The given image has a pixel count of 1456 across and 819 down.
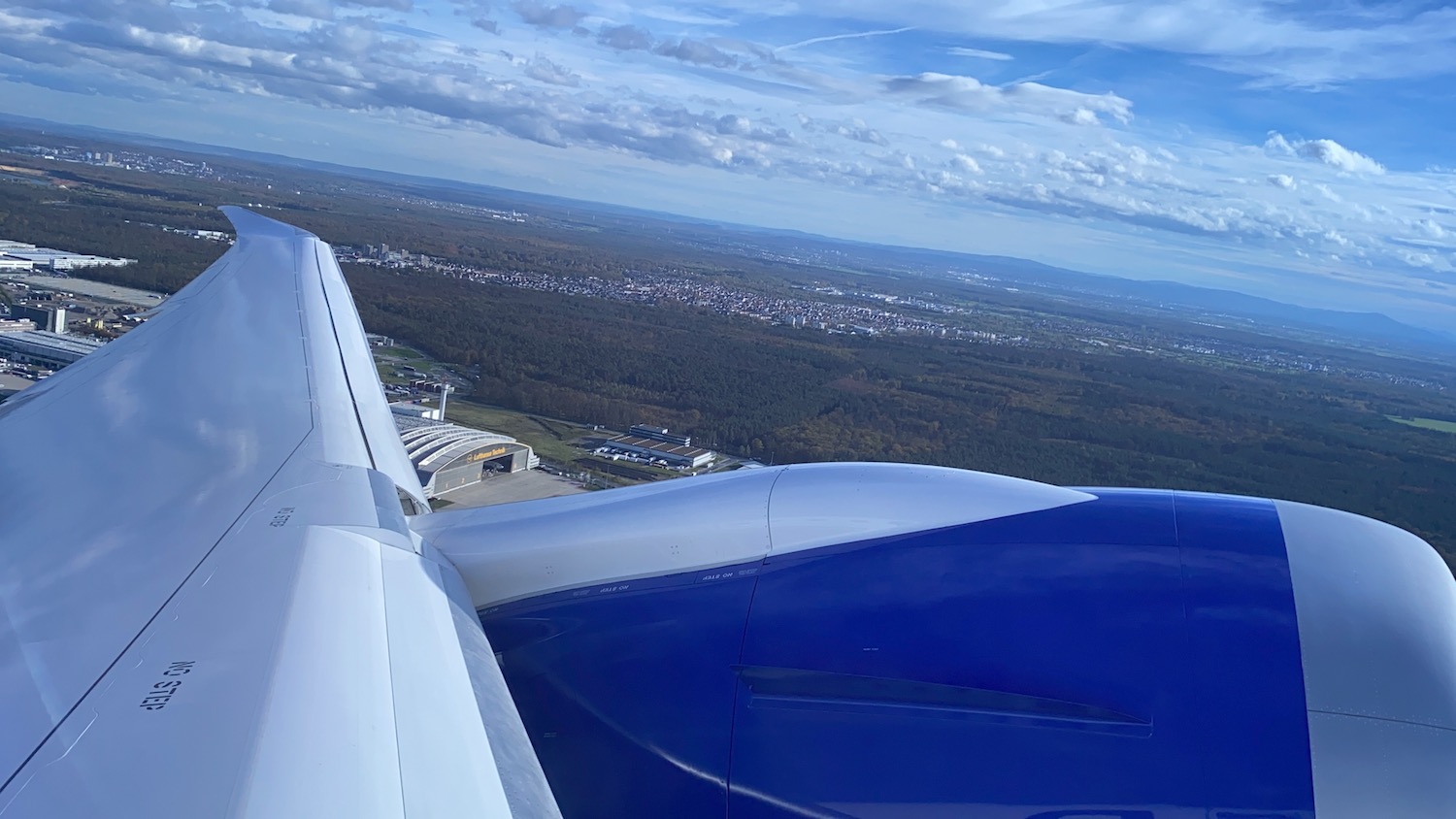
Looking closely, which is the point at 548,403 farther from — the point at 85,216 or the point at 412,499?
the point at 85,216

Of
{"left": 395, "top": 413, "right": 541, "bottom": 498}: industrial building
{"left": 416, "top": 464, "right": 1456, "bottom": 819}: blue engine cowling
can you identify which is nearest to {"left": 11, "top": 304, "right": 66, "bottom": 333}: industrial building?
{"left": 395, "top": 413, "right": 541, "bottom": 498}: industrial building

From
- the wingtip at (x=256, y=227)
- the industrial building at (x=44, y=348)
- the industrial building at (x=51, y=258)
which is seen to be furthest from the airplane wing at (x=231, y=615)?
the industrial building at (x=51, y=258)

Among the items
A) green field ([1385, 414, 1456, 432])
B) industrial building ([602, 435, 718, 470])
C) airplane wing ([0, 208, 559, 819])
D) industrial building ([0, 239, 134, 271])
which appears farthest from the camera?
industrial building ([0, 239, 134, 271])

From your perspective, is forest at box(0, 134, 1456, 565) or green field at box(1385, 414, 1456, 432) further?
green field at box(1385, 414, 1456, 432)

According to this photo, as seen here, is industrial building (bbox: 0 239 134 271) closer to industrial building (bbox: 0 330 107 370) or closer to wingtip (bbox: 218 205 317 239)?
industrial building (bbox: 0 330 107 370)

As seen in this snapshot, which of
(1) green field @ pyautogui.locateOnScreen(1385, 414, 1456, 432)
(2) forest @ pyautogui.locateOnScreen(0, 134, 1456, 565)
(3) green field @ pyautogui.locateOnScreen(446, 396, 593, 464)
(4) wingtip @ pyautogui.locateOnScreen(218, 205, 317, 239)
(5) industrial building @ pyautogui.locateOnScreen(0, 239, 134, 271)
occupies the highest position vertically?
(4) wingtip @ pyautogui.locateOnScreen(218, 205, 317, 239)

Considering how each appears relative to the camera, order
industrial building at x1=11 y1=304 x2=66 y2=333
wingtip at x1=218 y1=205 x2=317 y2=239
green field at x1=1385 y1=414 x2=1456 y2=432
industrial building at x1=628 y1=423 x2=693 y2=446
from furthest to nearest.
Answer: industrial building at x1=11 y1=304 x2=66 y2=333
green field at x1=1385 y1=414 x2=1456 y2=432
industrial building at x1=628 y1=423 x2=693 y2=446
wingtip at x1=218 y1=205 x2=317 y2=239

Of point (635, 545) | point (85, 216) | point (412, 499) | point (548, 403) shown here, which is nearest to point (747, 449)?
point (548, 403)
